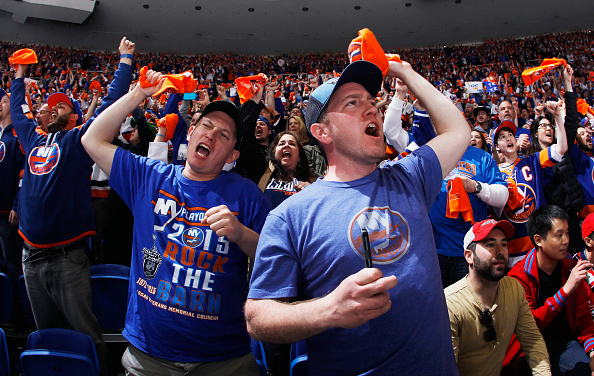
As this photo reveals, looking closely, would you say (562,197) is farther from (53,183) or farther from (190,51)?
(190,51)

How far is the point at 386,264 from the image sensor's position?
3.50 feet

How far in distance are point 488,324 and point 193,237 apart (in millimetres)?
1562

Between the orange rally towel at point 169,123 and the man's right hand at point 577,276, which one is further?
the orange rally towel at point 169,123

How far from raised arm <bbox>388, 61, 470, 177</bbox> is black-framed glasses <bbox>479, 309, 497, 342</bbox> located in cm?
110

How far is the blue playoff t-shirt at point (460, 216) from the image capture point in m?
2.75

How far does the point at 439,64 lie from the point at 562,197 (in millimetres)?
17276

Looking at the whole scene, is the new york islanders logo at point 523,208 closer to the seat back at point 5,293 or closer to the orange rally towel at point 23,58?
the seat back at point 5,293

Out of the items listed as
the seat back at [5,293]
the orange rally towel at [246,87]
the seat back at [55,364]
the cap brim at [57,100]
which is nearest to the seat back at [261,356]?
the seat back at [55,364]

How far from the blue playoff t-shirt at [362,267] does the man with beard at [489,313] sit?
108cm

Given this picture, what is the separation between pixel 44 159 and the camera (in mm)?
2527

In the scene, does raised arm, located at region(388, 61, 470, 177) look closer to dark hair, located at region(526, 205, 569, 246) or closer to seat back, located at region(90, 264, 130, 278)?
dark hair, located at region(526, 205, 569, 246)

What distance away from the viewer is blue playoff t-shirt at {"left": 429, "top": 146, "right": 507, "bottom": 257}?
2.75 m

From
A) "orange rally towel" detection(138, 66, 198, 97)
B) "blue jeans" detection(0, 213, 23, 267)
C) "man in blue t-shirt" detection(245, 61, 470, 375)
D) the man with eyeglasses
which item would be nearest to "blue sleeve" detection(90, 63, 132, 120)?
"orange rally towel" detection(138, 66, 198, 97)

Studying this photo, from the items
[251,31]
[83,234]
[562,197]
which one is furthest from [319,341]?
[251,31]
